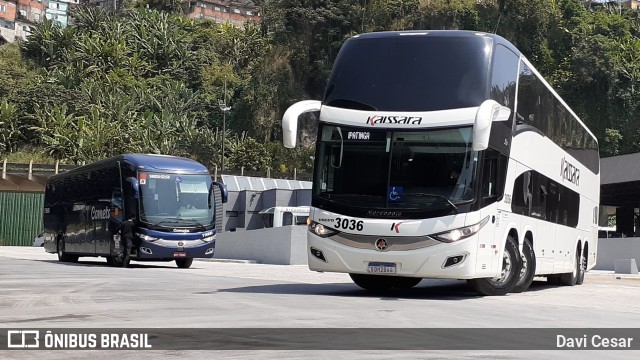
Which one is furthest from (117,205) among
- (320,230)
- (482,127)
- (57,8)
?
(57,8)

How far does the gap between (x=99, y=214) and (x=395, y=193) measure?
17693mm

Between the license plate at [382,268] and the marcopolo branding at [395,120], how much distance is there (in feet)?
7.06

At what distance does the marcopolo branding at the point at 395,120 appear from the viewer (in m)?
15.9

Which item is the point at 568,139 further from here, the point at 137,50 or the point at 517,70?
the point at 137,50

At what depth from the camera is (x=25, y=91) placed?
288 feet

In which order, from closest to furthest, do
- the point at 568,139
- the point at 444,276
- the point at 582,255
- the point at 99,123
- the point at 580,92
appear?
the point at 444,276, the point at 568,139, the point at 582,255, the point at 99,123, the point at 580,92

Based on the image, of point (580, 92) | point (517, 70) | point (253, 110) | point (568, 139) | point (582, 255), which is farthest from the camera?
point (253, 110)

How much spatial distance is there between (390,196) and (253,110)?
84.4 m

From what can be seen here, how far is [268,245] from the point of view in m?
40.2

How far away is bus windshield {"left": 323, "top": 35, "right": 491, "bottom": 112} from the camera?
625 inches

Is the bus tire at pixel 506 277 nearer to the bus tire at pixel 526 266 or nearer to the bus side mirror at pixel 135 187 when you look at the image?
the bus tire at pixel 526 266

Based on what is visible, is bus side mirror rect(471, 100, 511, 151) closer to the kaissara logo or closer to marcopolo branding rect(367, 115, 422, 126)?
marcopolo branding rect(367, 115, 422, 126)

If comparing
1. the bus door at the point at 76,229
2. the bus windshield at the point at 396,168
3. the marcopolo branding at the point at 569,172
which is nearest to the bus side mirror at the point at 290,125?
the bus windshield at the point at 396,168

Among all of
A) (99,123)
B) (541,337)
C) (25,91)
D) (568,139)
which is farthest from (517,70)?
(25,91)
